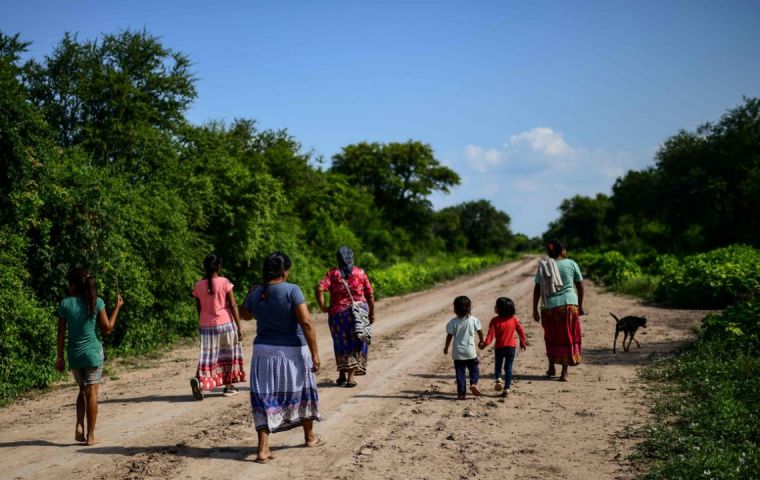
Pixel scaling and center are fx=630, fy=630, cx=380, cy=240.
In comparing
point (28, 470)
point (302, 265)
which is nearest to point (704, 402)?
point (28, 470)

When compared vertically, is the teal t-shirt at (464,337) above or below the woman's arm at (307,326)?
below

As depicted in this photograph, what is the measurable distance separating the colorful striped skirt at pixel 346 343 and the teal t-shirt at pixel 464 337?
1.52 metres

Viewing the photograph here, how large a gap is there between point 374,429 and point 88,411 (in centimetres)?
311

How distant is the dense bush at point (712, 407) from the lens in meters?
5.45

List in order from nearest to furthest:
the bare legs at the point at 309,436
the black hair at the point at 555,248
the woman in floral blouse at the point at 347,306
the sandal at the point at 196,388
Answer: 1. the bare legs at the point at 309,436
2. the sandal at the point at 196,388
3. the woman in floral blouse at the point at 347,306
4. the black hair at the point at 555,248

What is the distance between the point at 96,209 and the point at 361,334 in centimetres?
615

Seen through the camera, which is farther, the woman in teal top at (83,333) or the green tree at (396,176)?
the green tree at (396,176)

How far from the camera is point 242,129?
28797 mm

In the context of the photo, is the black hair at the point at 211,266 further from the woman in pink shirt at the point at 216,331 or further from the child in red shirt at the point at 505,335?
the child in red shirt at the point at 505,335

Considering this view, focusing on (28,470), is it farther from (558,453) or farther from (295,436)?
A: (558,453)

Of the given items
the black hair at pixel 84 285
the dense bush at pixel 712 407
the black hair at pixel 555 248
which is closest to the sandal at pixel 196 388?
the black hair at pixel 84 285

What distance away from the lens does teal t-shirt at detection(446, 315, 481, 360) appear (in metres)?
8.75

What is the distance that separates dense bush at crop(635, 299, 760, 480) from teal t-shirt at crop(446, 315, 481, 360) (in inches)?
97.8

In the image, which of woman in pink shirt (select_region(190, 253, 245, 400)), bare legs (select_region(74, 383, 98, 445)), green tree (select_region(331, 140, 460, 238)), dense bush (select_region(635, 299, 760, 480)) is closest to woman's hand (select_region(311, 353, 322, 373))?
bare legs (select_region(74, 383, 98, 445))
